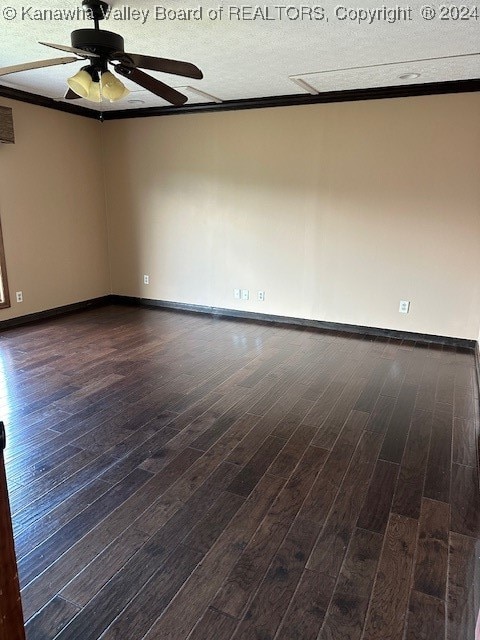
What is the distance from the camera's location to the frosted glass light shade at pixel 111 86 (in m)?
2.38

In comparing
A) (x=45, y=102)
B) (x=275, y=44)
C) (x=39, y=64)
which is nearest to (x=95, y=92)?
(x=39, y=64)

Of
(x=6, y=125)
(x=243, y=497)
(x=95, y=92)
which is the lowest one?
(x=243, y=497)

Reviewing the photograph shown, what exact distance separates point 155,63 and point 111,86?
284 mm

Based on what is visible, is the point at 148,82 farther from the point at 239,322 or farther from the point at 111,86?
the point at 239,322

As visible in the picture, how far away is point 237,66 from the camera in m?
3.66

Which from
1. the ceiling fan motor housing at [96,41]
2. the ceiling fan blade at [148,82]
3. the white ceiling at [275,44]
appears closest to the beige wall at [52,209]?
the white ceiling at [275,44]

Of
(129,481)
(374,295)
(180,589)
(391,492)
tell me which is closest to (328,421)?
(391,492)

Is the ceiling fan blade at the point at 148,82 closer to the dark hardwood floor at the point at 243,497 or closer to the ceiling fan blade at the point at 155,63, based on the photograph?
the ceiling fan blade at the point at 155,63

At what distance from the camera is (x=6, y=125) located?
4.55 m

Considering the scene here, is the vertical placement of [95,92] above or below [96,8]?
below

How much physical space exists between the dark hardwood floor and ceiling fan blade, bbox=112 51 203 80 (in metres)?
2.11

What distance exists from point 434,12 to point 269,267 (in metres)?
3.06

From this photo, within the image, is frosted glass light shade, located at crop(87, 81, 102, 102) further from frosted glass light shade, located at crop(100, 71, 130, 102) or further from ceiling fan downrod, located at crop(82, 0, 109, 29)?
ceiling fan downrod, located at crop(82, 0, 109, 29)

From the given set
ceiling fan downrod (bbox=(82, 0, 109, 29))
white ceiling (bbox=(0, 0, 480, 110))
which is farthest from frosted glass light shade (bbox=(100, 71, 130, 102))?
white ceiling (bbox=(0, 0, 480, 110))
